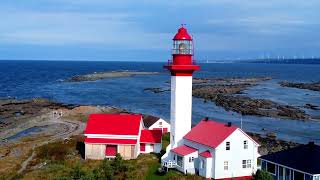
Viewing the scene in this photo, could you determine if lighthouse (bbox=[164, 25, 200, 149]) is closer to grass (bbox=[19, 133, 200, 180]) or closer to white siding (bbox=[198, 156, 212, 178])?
grass (bbox=[19, 133, 200, 180])

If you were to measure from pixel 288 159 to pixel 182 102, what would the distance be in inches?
312

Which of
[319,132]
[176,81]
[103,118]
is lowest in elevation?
[319,132]

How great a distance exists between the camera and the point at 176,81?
2838cm

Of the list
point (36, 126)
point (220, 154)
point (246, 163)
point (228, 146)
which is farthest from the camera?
point (36, 126)

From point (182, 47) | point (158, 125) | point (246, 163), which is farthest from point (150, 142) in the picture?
point (246, 163)

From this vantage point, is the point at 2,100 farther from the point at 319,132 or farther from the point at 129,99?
the point at 319,132

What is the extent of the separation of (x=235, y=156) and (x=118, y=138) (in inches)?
344

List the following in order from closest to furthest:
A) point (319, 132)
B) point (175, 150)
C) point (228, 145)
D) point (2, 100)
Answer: point (228, 145)
point (175, 150)
point (319, 132)
point (2, 100)

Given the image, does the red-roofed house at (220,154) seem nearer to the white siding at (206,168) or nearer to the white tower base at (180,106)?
the white siding at (206,168)

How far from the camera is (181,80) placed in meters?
28.4

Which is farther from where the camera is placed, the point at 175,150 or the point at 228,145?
the point at 175,150

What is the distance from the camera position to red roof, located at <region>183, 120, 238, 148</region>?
25859mm

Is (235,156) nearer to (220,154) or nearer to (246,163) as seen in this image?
(246,163)

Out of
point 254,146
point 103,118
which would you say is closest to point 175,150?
point 254,146
